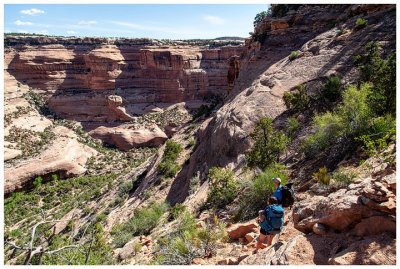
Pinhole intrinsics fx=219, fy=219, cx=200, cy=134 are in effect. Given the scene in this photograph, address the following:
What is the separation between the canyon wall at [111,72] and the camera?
5247 centimetres

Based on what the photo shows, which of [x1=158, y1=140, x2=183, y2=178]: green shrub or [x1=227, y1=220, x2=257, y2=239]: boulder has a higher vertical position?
[x1=227, y1=220, x2=257, y2=239]: boulder

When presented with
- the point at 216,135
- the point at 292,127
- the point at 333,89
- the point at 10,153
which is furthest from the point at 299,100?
the point at 10,153

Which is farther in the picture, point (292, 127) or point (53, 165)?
point (53, 165)

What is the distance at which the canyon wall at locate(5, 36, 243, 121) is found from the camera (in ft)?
172

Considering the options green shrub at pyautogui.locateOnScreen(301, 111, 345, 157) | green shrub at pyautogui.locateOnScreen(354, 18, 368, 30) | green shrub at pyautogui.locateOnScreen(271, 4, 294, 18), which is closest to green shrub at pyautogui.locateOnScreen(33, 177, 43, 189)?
green shrub at pyautogui.locateOnScreen(301, 111, 345, 157)

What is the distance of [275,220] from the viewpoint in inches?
180

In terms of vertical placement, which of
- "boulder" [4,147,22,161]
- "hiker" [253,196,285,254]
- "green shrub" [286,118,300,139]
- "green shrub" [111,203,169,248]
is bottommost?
"boulder" [4,147,22,161]

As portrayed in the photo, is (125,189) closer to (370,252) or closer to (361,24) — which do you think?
(370,252)

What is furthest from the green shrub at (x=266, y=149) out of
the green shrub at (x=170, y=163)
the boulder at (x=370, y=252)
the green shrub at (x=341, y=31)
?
A: the green shrub at (x=341, y=31)

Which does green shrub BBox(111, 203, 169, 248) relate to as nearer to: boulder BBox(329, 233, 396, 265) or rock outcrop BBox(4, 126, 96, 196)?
boulder BBox(329, 233, 396, 265)

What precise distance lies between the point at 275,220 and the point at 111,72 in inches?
Answer: 2353

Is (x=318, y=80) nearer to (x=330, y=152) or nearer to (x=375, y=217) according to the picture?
(x=330, y=152)

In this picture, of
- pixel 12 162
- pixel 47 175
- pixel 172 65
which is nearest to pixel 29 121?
pixel 12 162

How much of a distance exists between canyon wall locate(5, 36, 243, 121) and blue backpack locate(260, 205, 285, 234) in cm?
5064
